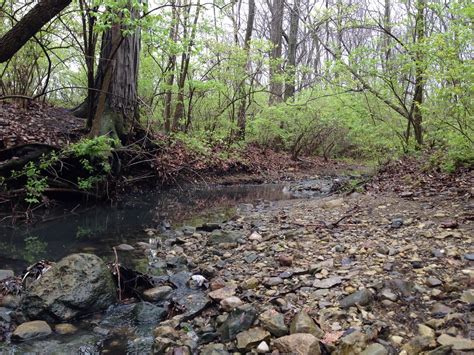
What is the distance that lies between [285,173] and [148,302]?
12782 mm

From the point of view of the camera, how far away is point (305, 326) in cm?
→ 302

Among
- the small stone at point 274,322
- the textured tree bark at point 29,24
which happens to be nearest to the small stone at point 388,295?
the small stone at point 274,322

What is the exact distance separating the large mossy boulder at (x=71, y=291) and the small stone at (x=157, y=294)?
328mm

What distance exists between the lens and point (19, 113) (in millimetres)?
10211

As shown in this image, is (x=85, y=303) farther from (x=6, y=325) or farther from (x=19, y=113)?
(x=19, y=113)

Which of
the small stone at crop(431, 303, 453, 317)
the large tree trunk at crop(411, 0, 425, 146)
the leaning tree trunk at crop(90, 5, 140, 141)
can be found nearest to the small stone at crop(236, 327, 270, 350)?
the small stone at crop(431, 303, 453, 317)

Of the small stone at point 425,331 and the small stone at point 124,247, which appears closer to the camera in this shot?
the small stone at point 425,331

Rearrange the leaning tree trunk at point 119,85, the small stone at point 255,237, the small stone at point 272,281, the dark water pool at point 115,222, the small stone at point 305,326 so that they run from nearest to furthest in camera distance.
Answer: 1. the small stone at point 305,326
2. the small stone at point 272,281
3. the dark water pool at point 115,222
4. the small stone at point 255,237
5. the leaning tree trunk at point 119,85

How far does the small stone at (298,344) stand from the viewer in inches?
109

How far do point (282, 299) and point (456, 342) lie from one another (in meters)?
1.46

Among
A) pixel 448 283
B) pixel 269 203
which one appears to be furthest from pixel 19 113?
pixel 448 283

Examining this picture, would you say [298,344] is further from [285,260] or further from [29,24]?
[29,24]

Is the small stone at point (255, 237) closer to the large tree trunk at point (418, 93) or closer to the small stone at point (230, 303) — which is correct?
the small stone at point (230, 303)

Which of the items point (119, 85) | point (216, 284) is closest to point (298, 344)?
point (216, 284)
